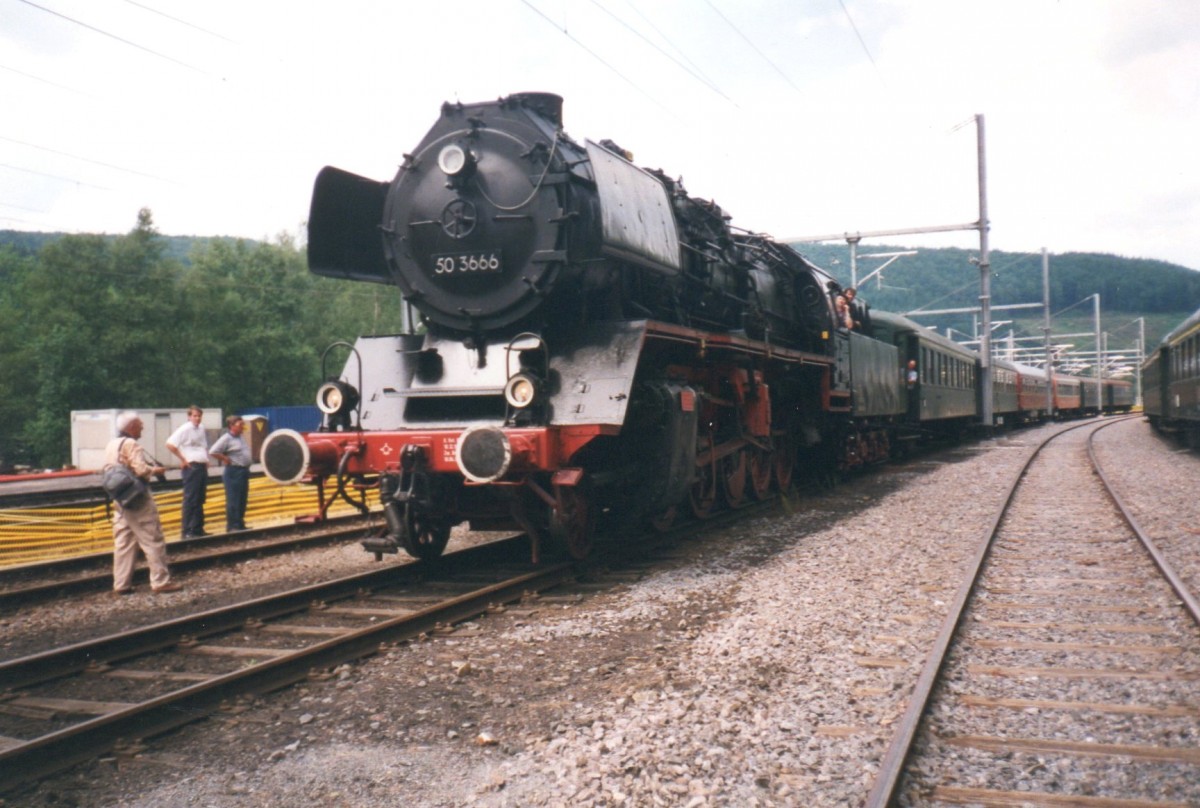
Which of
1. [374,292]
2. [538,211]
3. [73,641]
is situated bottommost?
[73,641]

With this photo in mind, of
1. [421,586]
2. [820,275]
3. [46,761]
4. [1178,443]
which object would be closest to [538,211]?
[421,586]

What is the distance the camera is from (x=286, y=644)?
5387 millimetres

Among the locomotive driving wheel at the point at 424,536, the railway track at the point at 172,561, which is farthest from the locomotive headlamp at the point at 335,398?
the railway track at the point at 172,561

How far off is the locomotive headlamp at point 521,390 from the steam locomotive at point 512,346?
1 cm

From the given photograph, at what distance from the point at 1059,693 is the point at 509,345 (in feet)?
13.3

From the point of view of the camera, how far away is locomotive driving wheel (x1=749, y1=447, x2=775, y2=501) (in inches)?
426

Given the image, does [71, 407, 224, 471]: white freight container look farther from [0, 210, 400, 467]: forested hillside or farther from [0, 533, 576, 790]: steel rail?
[0, 533, 576, 790]: steel rail

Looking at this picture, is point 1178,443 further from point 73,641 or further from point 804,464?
point 73,641

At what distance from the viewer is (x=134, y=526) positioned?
7.08 metres

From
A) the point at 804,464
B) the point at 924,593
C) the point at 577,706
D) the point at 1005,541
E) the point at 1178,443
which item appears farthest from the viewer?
the point at 1178,443

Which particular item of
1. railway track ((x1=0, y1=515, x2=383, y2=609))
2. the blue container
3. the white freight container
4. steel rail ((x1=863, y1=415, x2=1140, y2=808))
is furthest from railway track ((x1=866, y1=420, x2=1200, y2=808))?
the blue container

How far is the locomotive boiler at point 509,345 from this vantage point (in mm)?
6613

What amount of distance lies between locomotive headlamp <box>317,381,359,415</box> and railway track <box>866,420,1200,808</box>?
182 inches

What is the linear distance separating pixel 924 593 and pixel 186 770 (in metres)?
4.71
